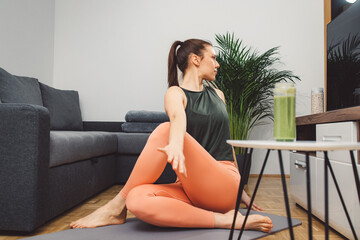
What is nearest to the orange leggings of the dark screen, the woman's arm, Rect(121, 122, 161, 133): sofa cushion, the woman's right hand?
the woman's arm

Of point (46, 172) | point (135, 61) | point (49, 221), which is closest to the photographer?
point (46, 172)

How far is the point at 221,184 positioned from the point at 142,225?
17.5 inches

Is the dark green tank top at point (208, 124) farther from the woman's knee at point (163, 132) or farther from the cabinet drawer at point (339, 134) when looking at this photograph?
the cabinet drawer at point (339, 134)

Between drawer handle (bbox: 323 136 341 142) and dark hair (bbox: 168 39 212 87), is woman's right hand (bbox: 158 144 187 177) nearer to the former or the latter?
dark hair (bbox: 168 39 212 87)

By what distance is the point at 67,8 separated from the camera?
326 centimetres

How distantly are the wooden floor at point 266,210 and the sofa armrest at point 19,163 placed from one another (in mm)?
97

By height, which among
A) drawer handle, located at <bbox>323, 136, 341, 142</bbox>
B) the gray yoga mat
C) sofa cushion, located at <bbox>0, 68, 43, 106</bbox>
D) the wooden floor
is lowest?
the wooden floor

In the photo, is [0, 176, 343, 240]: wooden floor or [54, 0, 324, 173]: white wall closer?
[0, 176, 343, 240]: wooden floor

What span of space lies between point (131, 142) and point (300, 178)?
1381 millimetres

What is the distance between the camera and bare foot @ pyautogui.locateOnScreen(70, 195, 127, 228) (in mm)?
1256

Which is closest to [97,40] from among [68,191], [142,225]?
[68,191]

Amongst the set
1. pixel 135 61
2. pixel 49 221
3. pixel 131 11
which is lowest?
pixel 49 221

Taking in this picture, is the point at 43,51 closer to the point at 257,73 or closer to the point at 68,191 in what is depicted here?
the point at 68,191

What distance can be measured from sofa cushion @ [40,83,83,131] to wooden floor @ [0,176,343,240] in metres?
0.76
